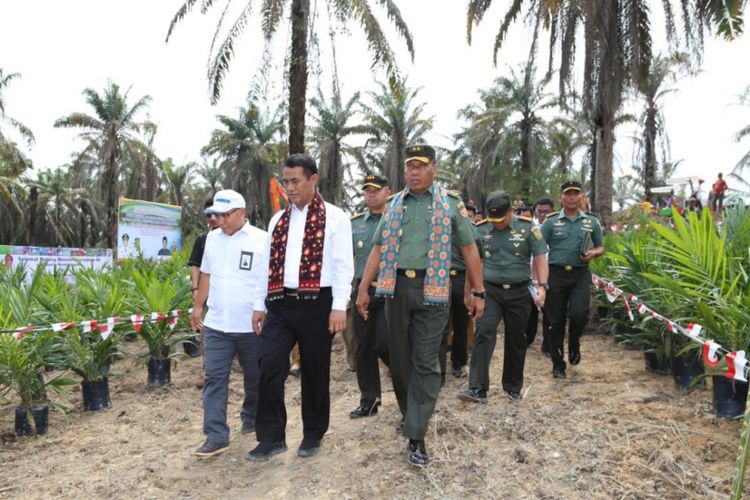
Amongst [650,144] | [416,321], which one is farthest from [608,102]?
[650,144]

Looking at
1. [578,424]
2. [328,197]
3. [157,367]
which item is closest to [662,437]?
[578,424]

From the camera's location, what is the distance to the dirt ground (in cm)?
336

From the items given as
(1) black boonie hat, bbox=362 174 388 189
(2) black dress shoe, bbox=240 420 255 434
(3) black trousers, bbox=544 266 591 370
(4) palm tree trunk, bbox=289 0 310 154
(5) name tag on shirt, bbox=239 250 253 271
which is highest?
(4) palm tree trunk, bbox=289 0 310 154

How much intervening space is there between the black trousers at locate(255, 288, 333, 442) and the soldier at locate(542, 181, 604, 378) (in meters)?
3.02

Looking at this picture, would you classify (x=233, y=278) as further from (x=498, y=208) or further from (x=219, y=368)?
(x=498, y=208)

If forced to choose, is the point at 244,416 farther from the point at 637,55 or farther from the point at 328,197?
the point at 328,197

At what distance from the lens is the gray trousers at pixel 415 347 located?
355 cm

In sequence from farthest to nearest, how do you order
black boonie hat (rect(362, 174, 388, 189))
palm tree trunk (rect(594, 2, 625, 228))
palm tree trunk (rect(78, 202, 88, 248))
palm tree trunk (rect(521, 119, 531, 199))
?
palm tree trunk (rect(78, 202, 88, 248))
palm tree trunk (rect(521, 119, 531, 199))
palm tree trunk (rect(594, 2, 625, 228))
black boonie hat (rect(362, 174, 388, 189))

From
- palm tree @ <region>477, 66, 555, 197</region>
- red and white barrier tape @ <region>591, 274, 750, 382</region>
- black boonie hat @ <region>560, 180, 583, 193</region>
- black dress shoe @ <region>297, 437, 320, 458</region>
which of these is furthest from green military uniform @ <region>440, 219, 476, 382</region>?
palm tree @ <region>477, 66, 555, 197</region>

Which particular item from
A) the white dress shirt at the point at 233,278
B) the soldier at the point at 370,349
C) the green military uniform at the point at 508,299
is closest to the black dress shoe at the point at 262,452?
the white dress shirt at the point at 233,278

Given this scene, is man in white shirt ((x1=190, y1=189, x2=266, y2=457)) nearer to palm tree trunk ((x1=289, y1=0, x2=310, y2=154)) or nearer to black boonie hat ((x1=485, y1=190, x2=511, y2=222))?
black boonie hat ((x1=485, y1=190, x2=511, y2=222))

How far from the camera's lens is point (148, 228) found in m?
16.9

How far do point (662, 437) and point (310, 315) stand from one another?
2443mm

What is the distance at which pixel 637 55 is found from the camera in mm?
11805
